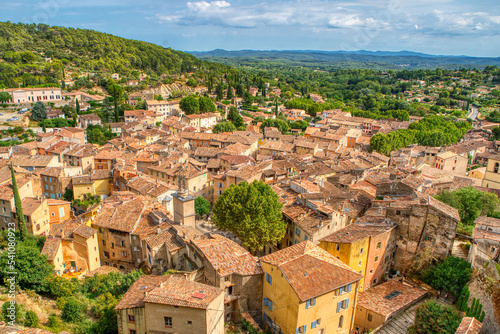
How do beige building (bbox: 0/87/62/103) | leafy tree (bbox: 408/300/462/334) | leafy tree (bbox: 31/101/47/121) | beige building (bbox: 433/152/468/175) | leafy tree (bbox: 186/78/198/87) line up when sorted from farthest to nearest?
leafy tree (bbox: 186/78/198/87), beige building (bbox: 0/87/62/103), leafy tree (bbox: 31/101/47/121), beige building (bbox: 433/152/468/175), leafy tree (bbox: 408/300/462/334)

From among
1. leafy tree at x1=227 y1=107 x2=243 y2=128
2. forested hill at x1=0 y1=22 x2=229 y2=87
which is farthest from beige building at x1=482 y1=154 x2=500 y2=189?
forested hill at x1=0 y1=22 x2=229 y2=87

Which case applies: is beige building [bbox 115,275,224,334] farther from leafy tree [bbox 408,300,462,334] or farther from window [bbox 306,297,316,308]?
leafy tree [bbox 408,300,462,334]

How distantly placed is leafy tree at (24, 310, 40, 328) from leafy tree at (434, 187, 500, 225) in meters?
35.7

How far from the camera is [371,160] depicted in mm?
61969

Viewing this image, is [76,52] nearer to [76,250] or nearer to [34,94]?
[34,94]

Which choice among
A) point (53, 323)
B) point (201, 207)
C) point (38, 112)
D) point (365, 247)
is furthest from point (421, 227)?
point (38, 112)

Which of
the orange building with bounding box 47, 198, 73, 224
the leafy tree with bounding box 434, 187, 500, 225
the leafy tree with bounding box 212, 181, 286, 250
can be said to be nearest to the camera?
the leafy tree with bounding box 212, 181, 286, 250

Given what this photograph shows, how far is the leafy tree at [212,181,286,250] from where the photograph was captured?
106 ft

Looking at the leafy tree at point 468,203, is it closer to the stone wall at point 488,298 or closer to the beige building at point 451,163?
the stone wall at point 488,298

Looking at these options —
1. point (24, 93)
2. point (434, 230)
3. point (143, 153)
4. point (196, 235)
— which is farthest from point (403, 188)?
point (24, 93)

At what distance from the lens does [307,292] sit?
21688 millimetres

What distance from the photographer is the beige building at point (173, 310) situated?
18.7 m

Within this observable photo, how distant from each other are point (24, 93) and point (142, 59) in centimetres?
7344

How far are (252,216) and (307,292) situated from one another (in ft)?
38.8
